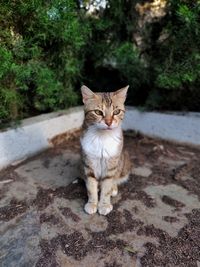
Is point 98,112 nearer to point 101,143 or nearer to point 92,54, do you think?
point 101,143

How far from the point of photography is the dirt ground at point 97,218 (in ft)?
7.47

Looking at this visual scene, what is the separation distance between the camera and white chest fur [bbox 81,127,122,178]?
268cm

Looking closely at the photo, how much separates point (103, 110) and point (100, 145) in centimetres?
30

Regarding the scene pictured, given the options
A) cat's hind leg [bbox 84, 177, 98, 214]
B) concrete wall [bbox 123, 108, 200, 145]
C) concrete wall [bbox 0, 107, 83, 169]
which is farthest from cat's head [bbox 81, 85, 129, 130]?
concrete wall [bbox 123, 108, 200, 145]

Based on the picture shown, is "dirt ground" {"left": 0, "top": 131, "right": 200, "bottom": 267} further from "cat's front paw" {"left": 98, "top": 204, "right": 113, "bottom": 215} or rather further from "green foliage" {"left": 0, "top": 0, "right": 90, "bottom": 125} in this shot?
"green foliage" {"left": 0, "top": 0, "right": 90, "bottom": 125}

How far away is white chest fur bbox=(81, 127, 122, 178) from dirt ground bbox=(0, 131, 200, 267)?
0.43 m

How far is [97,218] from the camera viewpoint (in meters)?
2.69

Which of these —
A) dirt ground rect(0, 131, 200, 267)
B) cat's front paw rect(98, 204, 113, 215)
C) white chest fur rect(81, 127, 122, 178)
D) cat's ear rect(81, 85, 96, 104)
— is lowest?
dirt ground rect(0, 131, 200, 267)

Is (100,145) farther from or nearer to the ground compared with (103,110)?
nearer to the ground

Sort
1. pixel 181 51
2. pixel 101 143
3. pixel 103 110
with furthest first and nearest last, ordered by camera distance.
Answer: pixel 181 51, pixel 101 143, pixel 103 110

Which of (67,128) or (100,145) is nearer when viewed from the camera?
(100,145)

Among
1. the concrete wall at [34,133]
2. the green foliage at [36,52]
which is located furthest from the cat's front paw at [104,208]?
the green foliage at [36,52]

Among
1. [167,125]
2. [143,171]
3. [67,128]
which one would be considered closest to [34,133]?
[67,128]

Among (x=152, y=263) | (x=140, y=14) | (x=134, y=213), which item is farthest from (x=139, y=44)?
(x=152, y=263)
